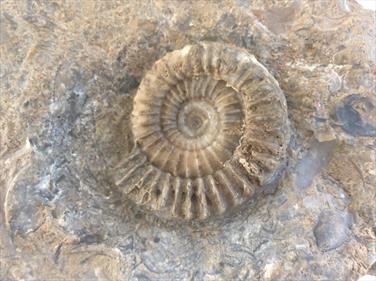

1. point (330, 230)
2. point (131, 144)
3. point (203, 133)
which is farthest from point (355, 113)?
point (131, 144)

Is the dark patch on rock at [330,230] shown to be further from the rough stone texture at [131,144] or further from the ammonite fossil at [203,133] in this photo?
the ammonite fossil at [203,133]

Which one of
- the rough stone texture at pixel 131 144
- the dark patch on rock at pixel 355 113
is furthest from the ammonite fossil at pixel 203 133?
the dark patch on rock at pixel 355 113

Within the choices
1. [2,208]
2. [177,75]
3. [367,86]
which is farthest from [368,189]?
[2,208]

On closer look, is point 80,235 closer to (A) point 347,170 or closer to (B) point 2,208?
(B) point 2,208

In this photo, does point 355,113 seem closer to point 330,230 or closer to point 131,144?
point 330,230

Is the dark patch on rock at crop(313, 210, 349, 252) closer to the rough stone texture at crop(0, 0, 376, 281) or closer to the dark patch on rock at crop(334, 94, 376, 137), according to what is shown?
the rough stone texture at crop(0, 0, 376, 281)

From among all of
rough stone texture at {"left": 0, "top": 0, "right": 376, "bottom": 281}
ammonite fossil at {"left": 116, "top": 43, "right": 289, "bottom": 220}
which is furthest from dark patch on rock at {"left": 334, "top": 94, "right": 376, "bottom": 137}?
ammonite fossil at {"left": 116, "top": 43, "right": 289, "bottom": 220}

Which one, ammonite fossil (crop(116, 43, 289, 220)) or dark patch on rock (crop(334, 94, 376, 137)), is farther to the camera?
dark patch on rock (crop(334, 94, 376, 137))
